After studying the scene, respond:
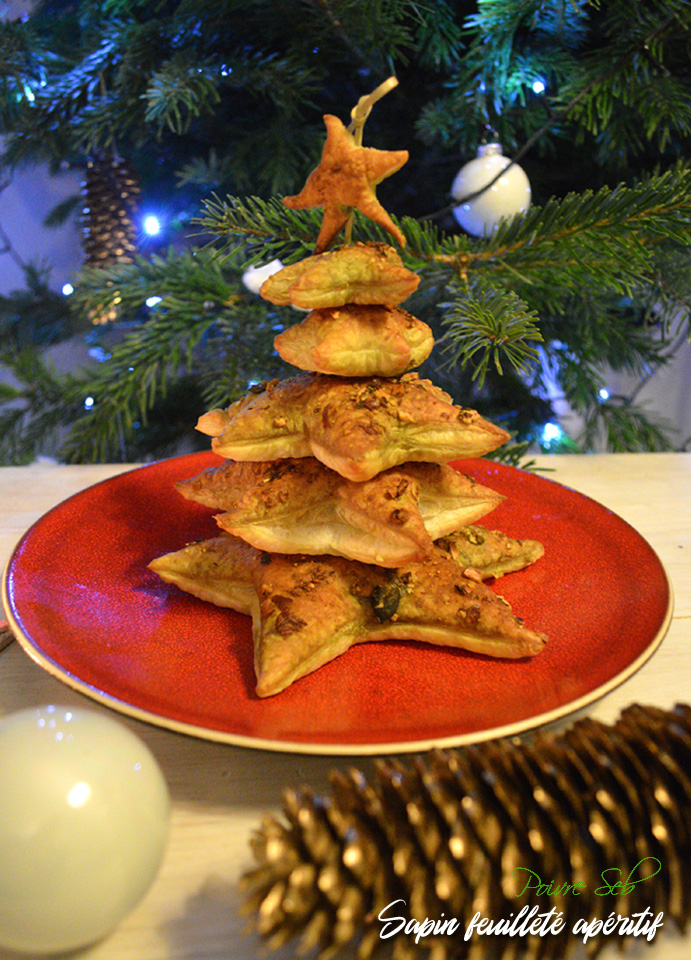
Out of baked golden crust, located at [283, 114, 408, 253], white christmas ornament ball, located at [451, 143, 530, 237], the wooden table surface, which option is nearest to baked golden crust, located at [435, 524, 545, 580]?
the wooden table surface

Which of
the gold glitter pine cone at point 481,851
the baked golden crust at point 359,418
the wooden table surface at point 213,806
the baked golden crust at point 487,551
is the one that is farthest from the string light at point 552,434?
the gold glitter pine cone at point 481,851

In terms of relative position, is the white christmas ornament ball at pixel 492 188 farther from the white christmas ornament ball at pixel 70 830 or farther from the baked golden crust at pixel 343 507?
the white christmas ornament ball at pixel 70 830

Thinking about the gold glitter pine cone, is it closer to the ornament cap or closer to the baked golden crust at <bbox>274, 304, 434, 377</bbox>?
the baked golden crust at <bbox>274, 304, 434, 377</bbox>

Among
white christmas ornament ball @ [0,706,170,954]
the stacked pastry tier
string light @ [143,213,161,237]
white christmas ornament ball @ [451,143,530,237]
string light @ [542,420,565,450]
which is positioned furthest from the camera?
string light @ [542,420,565,450]

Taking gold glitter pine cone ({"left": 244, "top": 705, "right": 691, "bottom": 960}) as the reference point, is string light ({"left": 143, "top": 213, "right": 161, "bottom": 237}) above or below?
above

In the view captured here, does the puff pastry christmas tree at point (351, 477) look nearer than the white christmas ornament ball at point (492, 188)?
Yes

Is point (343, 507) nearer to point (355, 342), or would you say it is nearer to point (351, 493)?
point (351, 493)

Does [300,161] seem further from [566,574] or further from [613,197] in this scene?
[566,574]
